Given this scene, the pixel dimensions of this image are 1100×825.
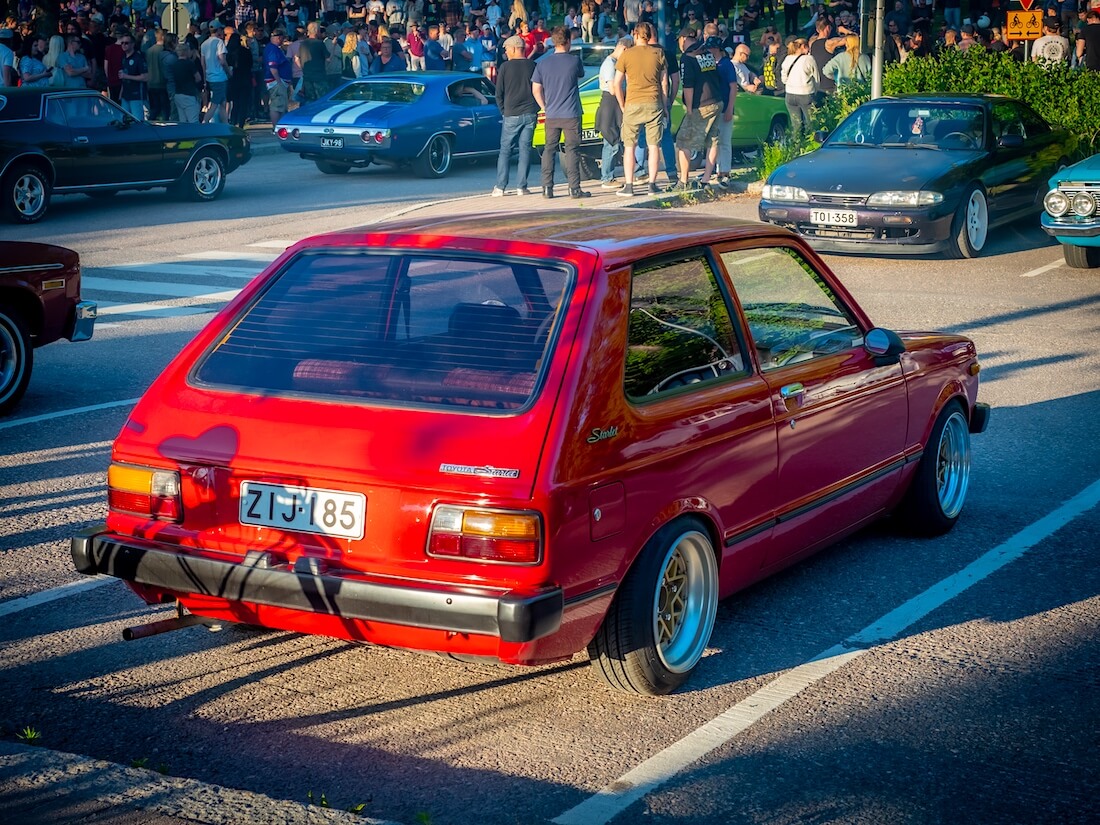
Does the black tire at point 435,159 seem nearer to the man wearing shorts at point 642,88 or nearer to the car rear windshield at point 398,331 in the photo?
the man wearing shorts at point 642,88

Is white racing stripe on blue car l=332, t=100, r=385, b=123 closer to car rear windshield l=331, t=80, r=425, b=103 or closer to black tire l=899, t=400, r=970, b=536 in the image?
car rear windshield l=331, t=80, r=425, b=103

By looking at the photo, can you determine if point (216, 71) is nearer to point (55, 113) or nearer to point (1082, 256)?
point (55, 113)

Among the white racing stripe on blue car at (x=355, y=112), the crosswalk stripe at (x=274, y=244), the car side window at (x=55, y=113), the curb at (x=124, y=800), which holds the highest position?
the car side window at (x=55, y=113)

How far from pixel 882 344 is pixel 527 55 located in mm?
A: 20561

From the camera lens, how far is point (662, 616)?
182 inches

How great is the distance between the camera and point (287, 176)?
74.9ft

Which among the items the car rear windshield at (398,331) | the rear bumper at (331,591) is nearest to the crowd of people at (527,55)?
the car rear windshield at (398,331)

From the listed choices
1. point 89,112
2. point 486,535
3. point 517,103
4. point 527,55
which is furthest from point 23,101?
point 486,535

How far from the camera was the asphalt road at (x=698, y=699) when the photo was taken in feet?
13.0

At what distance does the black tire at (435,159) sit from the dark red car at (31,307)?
43.7 ft

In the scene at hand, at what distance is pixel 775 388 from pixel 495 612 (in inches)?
62.4

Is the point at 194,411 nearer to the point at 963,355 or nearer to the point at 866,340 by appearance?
the point at 866,340

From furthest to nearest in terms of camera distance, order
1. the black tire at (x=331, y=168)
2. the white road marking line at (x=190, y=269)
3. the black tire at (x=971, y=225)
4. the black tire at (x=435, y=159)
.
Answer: the black tire at (x=331, y=168) < the black tire at (x=435, y=159) < the black tire at (x=971, y=225) < the white road marking line at (x=190, y=269)

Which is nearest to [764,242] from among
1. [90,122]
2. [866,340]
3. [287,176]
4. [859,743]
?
[866,340]
